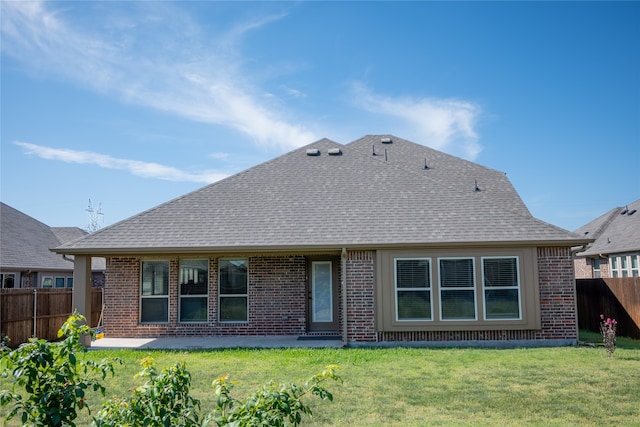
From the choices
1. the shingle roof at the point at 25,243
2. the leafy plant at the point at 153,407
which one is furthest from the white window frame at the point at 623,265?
the shingle roof at the point at 25,243

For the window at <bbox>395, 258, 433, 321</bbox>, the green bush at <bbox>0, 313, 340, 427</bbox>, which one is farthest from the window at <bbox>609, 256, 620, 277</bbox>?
the green bush at <bbox>0, 313, 340, 427</bbox>

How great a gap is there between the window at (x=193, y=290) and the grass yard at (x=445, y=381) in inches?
103

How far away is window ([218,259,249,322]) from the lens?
14.5 meters

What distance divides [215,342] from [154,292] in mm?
2668

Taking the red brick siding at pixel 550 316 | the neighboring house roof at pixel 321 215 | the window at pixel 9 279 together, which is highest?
the neighboring house roof at pixel 321 215

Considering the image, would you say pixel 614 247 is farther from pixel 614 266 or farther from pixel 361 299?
pixel 361 299

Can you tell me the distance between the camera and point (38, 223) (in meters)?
28.7

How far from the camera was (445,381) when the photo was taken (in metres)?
8.62

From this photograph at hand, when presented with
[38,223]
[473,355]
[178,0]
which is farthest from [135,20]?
[38,223]

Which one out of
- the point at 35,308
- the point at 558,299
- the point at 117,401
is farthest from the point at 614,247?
the point at 117,401

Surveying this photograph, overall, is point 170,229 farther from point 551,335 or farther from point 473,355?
point 551,335

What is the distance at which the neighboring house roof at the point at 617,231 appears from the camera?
855 inches

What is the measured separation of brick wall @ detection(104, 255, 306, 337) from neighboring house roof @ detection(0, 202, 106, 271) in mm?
7493

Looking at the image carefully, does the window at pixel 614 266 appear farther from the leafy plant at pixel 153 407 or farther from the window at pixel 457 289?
the leafy plant at pixel 153 407
